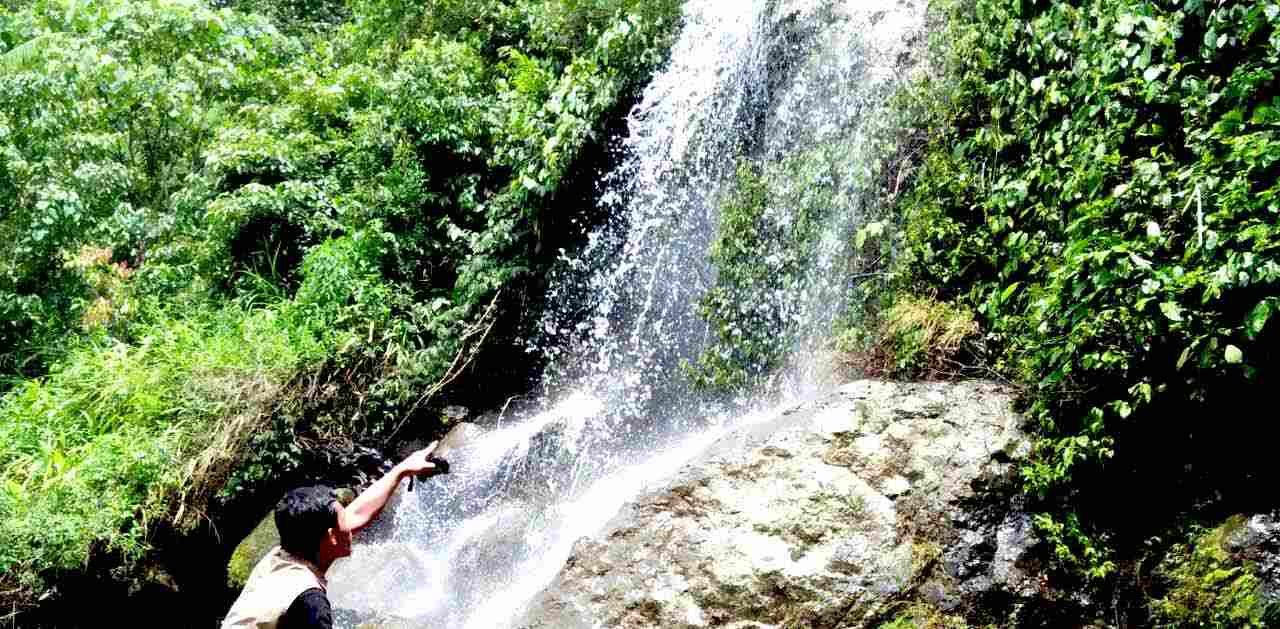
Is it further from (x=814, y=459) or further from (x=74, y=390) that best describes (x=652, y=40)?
(x=74, y=390)

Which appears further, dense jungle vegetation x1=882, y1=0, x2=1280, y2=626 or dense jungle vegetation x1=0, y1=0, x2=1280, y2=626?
dense jungle vegetation x1=0, y1=0, x2=1280, y2=626

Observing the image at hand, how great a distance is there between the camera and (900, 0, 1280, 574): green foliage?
13.1ft

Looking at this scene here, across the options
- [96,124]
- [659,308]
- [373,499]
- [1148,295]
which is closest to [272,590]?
[373,499]

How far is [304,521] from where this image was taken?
2641mm

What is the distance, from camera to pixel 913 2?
6.92 m

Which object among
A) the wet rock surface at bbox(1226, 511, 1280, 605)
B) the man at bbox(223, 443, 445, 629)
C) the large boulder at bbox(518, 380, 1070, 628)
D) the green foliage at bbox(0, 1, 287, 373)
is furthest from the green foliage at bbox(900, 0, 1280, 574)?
the green foliage at bbox(0, 1, 287, 373)

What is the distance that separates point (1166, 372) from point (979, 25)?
273 cm

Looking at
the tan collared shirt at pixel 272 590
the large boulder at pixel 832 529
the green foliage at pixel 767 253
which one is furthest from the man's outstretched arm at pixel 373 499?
the green foliage at pixel 767 253

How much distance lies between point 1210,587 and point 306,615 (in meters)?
3.68

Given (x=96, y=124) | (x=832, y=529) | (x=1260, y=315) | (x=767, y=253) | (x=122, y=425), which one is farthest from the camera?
(x=96, y=124)

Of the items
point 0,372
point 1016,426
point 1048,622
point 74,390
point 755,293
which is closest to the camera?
point 1048,622

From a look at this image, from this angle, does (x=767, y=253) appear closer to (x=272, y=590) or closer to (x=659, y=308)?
(x=659, y=308)

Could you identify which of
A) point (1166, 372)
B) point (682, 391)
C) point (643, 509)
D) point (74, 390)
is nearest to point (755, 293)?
point (682, 391)

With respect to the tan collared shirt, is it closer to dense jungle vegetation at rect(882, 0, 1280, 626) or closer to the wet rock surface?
Answer: dense jungle vegetation at rect(882, 0, 1280, 626)
